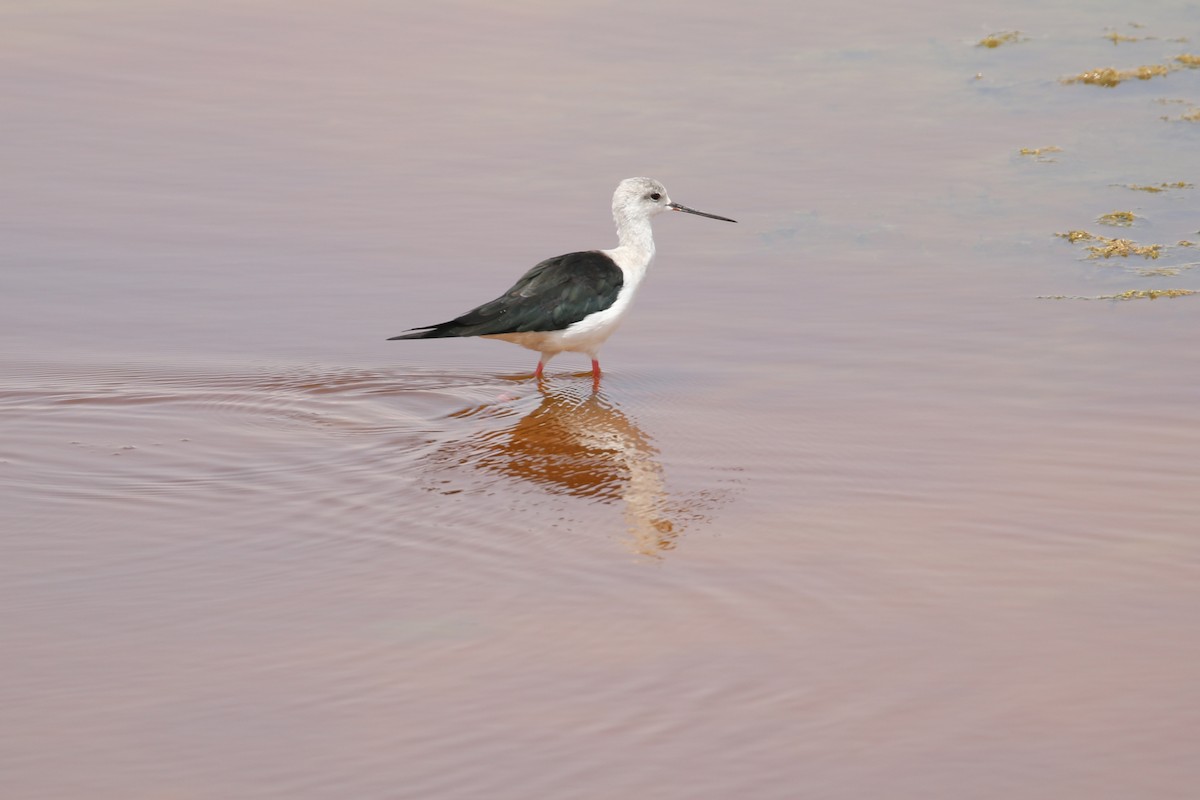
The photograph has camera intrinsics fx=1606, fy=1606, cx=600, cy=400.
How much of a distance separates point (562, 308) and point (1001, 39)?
23.4 ft

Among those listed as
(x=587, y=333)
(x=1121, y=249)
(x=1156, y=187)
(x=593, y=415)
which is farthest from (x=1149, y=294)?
(x=593, y=415)

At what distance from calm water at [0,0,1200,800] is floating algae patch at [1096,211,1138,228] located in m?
0.17

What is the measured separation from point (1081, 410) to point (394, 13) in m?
8.29

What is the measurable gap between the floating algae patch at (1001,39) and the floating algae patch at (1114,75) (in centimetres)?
101

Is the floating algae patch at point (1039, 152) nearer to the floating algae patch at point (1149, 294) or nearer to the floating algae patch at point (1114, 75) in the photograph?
the floating algae patch at point (1114, 75)

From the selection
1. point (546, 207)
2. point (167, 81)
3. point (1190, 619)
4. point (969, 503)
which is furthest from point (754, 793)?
point (167, 81)

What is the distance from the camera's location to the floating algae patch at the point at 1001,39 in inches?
517

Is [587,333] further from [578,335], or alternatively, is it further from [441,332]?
[441,332]

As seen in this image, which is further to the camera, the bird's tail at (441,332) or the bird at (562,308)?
the bird at (562,308)

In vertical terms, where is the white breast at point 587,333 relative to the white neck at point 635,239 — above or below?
below

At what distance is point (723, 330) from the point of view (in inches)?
320

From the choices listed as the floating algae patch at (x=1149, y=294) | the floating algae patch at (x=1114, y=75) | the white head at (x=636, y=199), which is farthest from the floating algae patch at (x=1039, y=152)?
the white head at (x=636, y=199)

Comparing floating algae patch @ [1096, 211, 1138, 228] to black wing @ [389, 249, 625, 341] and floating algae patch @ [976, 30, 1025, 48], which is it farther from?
floating algae patch @ [976, 30, 1025, 48]

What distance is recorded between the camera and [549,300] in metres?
7.63
